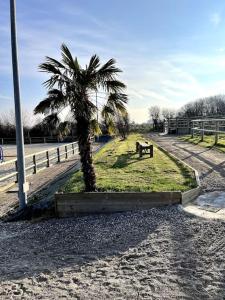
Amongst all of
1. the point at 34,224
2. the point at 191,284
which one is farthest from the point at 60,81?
the point at 191,284

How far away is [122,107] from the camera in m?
8.60

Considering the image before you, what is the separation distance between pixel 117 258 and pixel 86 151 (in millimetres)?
3770

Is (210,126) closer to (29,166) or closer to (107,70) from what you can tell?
(29,166)

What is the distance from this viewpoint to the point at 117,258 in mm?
5031

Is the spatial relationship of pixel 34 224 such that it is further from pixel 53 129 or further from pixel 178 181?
pixel 178 181

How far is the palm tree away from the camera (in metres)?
7.95

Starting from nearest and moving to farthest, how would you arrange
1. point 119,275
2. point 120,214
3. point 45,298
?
point 45,298 → point 119,275 → point 120,214

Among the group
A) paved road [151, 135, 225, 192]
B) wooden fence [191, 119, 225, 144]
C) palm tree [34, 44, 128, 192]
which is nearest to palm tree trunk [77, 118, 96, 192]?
palm tree [34, 44, 128, 192]

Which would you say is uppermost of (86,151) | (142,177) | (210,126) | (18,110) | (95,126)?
(18,110)

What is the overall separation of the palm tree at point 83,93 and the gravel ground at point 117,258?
6.56ft

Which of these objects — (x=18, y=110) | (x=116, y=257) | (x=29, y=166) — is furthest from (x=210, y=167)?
(x=29, y=166)

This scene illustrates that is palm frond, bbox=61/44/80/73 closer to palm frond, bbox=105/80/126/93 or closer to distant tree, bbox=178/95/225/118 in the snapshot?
palm frond, bbox=105/80/126/93

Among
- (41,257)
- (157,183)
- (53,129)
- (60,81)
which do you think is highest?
(60,81)

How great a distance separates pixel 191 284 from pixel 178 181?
16.0ft
